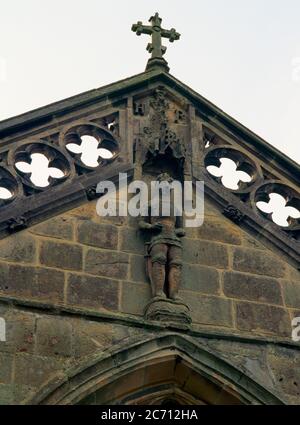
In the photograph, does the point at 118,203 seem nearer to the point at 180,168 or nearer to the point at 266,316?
the point at 180,168

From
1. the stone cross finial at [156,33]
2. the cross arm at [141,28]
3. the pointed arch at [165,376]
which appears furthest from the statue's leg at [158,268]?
the cross arm at [141,28]

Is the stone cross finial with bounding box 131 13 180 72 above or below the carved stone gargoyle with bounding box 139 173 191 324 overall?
above

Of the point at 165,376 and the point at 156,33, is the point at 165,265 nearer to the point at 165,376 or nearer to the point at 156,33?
the point at 165,376

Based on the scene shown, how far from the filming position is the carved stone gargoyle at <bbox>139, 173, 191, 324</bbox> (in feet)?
39.8

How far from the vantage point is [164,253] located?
1258 cm

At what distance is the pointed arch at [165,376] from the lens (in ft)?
37.8

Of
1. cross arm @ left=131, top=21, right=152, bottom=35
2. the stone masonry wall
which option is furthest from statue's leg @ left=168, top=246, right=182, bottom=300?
cross arm @ left=131, top=21, right=152, bottom=35

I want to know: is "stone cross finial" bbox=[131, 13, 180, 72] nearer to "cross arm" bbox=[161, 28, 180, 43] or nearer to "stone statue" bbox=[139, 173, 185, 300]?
"cross arm" bbox=[161, 28, 180, 43]

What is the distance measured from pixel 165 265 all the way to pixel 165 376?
→ 1179mm

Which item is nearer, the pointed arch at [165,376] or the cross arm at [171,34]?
the pointed arch at [165,376]

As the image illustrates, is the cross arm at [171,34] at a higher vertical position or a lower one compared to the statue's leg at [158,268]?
higher

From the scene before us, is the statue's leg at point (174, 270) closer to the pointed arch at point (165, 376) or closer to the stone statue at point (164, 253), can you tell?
the stone statue at point (164, 253)

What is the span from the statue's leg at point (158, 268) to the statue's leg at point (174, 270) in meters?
0.06

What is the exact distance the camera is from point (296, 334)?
12.6 m
